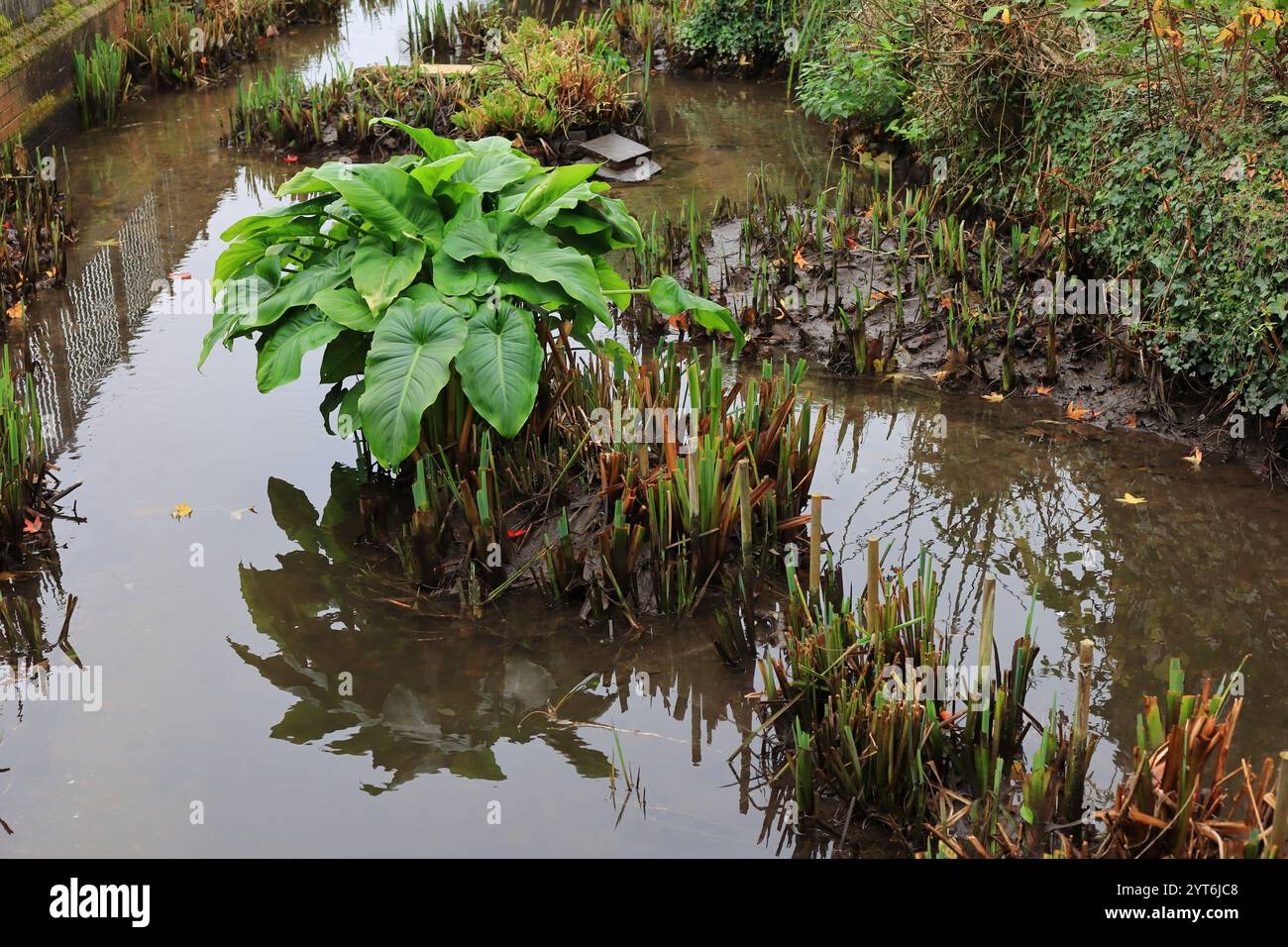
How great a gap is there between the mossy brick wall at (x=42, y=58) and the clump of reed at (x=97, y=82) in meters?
0.13

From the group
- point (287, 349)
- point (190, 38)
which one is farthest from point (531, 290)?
point (190, 38)

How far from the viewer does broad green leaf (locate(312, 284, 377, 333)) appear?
4.70 m

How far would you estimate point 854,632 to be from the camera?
3854 millimetres

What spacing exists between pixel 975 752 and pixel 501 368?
2.23 metres

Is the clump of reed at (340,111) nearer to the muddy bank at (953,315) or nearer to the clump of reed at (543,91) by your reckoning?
the clump of reed at (543,91)

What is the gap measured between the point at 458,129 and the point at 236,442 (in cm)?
508

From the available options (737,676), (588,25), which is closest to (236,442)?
(737,676)

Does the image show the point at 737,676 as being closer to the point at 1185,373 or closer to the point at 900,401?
the point at 900,401

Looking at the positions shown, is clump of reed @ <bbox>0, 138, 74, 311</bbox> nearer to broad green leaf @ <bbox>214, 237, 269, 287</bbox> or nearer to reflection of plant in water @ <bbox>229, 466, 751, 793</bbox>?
broad green leaf @ <bbox>214, 237, 269, 287</bbox>

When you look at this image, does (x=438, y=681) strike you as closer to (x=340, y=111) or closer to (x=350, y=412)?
(x=350, y=412)

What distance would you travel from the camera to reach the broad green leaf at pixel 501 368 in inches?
181

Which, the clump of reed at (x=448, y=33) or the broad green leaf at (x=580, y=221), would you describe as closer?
the broad green leaf at (x=580, y=221)

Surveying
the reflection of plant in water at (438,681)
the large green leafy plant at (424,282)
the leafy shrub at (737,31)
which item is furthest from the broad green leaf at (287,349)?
the leafy shrub at (737,31)

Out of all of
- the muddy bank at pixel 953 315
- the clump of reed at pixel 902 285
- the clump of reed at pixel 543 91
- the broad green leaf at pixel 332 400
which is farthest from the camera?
the clump of reed at pixel 543 91
